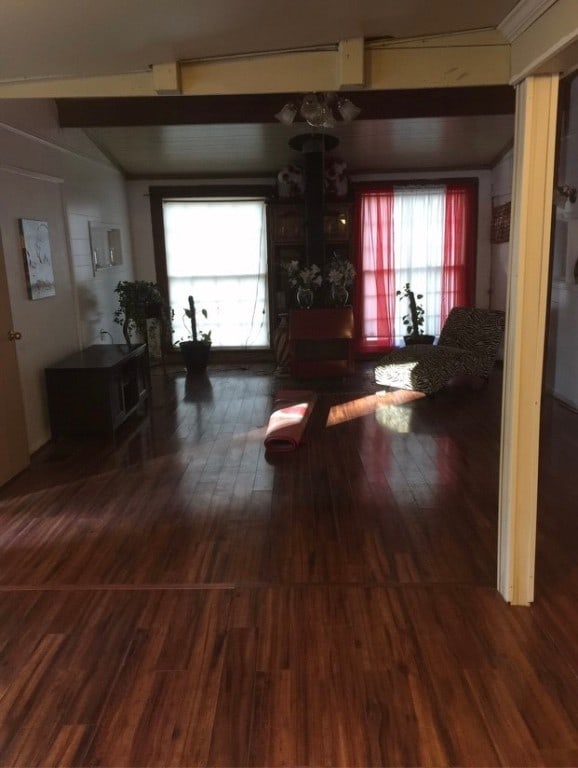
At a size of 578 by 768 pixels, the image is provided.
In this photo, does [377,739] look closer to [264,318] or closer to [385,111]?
[385,111]

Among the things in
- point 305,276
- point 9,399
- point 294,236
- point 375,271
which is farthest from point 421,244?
point 9,399

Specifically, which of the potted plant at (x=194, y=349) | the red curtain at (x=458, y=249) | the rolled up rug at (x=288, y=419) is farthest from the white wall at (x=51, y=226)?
the red curtain at (x=458, y=249)

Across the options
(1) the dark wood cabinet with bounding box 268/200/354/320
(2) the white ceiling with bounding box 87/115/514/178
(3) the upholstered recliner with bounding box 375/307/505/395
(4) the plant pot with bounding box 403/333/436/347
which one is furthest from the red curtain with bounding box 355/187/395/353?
(3) the upholstered recliner with bounding box 375/307/505/395

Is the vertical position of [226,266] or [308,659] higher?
[226,266]

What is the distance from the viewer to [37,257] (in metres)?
4.42

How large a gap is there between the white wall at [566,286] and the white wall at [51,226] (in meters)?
4.14

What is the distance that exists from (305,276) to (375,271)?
1185 millimetres

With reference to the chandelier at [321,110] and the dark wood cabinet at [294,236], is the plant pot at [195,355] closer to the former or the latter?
the dark wood cabinet at [294,236]

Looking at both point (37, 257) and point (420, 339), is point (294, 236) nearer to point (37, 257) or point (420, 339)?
point (420, 339)

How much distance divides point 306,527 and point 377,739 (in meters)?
1.38

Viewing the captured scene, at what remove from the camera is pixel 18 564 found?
2771mm

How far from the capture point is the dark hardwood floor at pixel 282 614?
1767mm

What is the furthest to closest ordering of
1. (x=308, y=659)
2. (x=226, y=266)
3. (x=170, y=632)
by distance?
(x=226, y=266), (x=170, y=632), (x=308, y=659)

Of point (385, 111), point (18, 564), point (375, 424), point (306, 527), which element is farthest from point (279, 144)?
point (18, 564)
